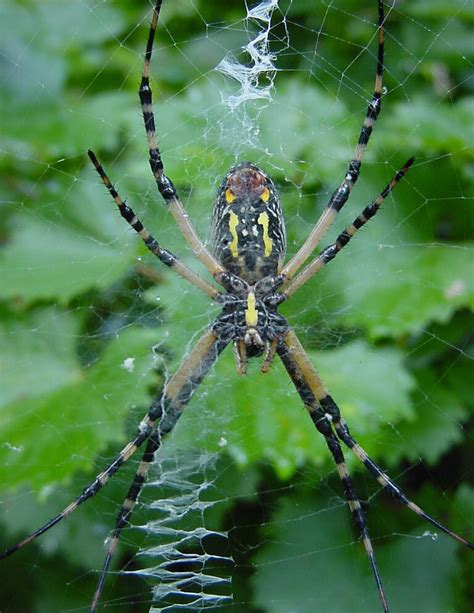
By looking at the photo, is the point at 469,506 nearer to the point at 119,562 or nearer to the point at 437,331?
the point at 437,331

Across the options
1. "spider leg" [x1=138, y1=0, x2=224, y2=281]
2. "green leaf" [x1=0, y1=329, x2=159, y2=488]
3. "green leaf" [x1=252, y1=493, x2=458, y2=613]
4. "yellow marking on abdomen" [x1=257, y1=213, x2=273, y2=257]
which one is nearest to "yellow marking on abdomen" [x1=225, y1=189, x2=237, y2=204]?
"yellow marking on abdomen" [x1=257, y1=213, x2=273, y2=257]

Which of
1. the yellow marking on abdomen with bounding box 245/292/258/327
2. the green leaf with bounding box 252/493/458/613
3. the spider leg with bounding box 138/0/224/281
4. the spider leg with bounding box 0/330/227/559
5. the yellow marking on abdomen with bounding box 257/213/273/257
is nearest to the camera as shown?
the yellow marking on abdomen with bounding box 257/213/273/257

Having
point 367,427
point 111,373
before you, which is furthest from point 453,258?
point 111,373

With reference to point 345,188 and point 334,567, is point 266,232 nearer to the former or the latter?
point 345,188

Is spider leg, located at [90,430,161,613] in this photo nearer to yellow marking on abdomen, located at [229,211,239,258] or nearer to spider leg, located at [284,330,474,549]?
spider leg, located at [284,330,474,549]

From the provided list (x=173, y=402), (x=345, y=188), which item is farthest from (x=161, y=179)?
(x=173, y=402)

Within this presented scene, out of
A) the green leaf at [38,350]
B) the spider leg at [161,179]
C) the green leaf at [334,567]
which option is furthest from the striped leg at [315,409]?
the green leaf at [38,350]
